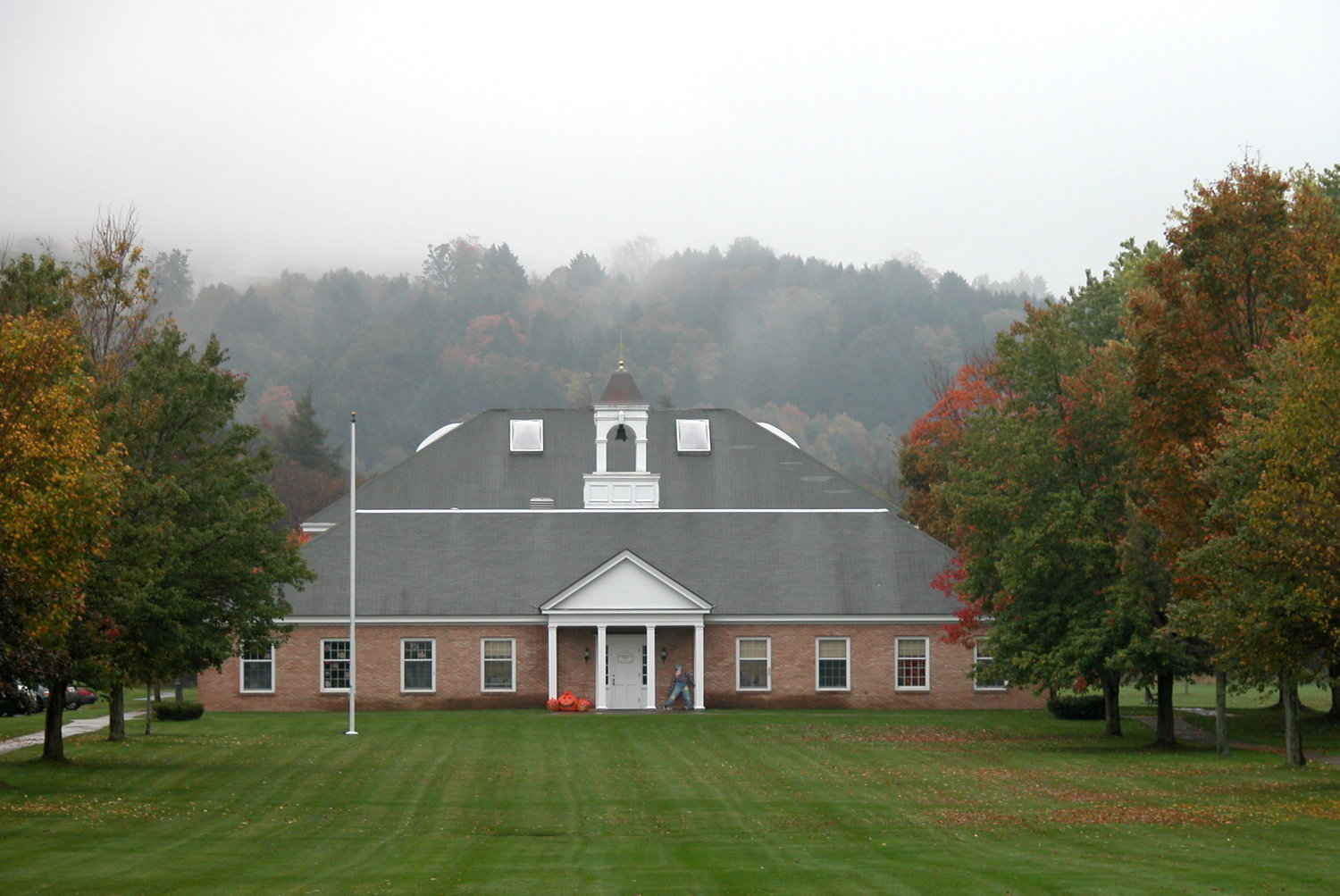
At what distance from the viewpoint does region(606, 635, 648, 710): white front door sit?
5112cm

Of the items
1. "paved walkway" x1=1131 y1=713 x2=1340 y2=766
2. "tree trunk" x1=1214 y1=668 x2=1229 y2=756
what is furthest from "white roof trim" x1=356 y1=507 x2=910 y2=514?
"tree trunk" x1=1214 y1=668 x2=1229 y2=756

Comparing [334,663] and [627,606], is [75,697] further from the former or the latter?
[627,606]

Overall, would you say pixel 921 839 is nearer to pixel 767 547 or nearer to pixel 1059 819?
pixel 1059 819

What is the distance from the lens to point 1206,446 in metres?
33.0

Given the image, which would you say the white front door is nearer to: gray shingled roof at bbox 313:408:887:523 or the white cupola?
the white cupola

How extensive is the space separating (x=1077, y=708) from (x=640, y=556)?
45.9 feet

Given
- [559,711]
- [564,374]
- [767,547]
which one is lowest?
[559,711]

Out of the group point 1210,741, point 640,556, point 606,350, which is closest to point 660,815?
point 1210,741

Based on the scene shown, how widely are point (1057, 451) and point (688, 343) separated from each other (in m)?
142

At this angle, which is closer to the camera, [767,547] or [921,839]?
[921,839]

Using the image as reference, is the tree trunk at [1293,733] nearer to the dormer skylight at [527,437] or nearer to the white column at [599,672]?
the white column at [599,672]

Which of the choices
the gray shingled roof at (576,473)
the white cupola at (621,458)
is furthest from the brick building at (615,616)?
the gray shingled roof at (576,473)

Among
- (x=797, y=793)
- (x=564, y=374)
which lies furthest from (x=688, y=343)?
(x=797, y=793)

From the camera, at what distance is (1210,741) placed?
41.0 m
